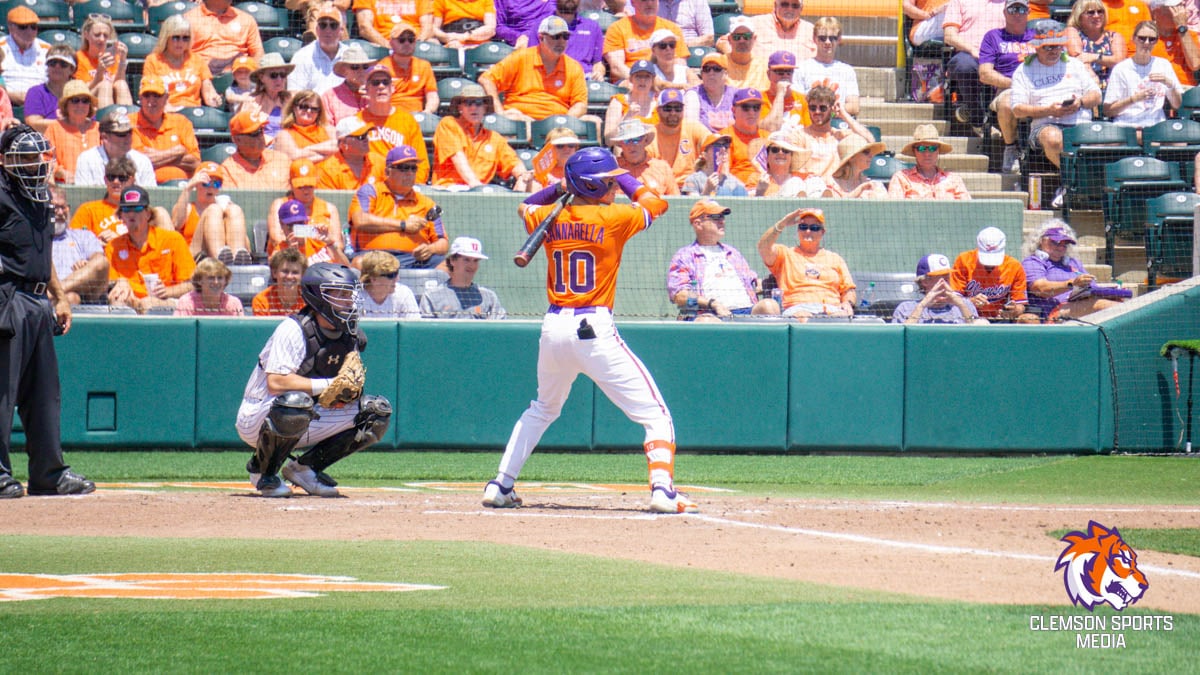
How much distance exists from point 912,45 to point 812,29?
59.5 inches

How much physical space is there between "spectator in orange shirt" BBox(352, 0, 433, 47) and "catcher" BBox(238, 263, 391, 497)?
6973 mm

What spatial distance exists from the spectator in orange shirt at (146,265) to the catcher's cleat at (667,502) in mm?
5306

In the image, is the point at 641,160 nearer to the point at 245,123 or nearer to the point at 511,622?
the point at 245,123

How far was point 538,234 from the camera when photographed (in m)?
7.63

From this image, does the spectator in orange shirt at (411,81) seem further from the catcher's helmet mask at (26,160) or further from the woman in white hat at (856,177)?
the catcher's helmet mask at (26,160)

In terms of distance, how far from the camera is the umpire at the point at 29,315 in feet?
26.0

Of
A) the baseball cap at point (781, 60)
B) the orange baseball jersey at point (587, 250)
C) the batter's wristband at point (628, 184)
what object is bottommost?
the orange baseball jersey at point (587, 250)

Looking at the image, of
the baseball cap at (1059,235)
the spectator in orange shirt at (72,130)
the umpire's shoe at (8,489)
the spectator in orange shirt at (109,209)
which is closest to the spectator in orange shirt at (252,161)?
the spectator in orange shirt at (109,209)

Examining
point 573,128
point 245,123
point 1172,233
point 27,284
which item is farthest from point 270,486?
point 1172,233

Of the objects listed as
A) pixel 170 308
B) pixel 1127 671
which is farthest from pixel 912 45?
pixel 1127 671

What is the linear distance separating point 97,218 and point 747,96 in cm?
576

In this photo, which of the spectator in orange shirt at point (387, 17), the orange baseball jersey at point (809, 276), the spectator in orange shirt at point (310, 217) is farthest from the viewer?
the spectator in orange shirt at point (387, 17)

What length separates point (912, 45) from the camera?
15.9m

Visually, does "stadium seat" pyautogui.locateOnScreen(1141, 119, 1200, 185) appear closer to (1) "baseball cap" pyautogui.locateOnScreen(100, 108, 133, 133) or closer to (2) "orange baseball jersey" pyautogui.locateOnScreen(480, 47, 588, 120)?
(2) "orange baseball jersey" pyautogui.locateOnScreen(480, 47, 588, 120)
